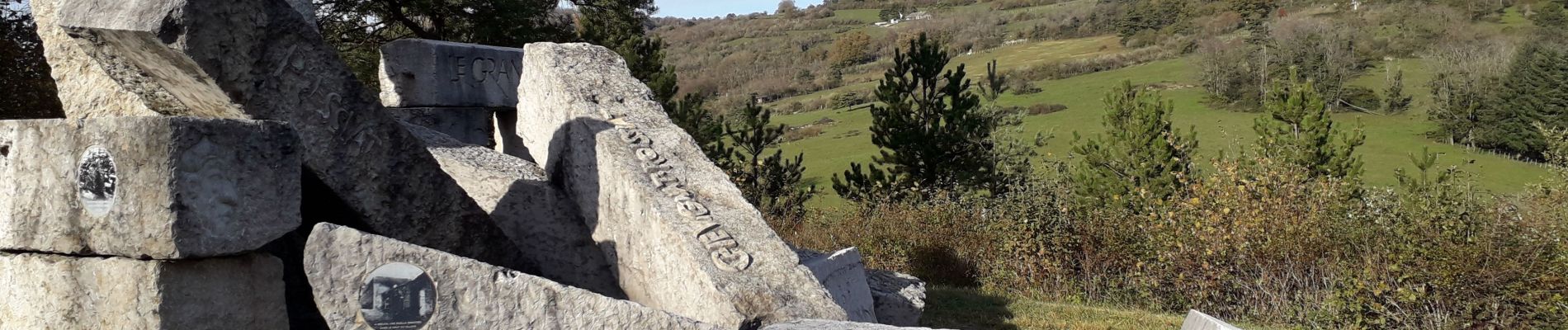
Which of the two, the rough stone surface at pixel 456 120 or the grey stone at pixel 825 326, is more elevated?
the rough stone surface at pixel 456 120

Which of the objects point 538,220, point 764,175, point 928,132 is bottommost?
point 764,175

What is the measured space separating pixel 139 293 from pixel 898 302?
11.0 ft

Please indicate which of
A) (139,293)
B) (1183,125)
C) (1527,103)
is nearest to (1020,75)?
(1183,125)

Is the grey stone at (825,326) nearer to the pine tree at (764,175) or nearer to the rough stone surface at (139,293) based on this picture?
the rough stone surface at (139,293)

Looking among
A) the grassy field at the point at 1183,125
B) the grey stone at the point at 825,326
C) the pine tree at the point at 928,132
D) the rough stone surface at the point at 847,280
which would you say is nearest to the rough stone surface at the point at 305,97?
the rough stone surface at the point at 847,280

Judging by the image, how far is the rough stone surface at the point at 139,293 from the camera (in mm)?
3449

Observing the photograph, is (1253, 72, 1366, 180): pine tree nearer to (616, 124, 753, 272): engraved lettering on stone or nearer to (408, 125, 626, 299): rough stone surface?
(616, 124, 753, 272): engraved lettering on stone

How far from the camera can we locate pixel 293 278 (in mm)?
4406

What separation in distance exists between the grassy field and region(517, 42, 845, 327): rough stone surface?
9.62m

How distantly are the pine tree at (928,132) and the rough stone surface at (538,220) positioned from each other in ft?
27.9

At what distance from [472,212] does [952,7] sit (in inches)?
2944

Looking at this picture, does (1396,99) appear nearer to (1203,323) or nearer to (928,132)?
(928,132)

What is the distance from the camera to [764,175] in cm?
1309

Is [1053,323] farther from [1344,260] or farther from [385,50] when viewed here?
[385,50]
